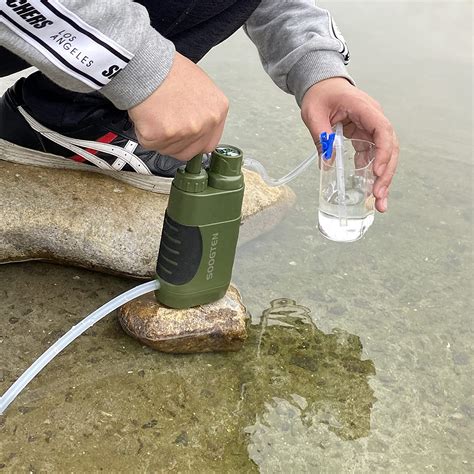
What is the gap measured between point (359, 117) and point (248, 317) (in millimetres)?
481

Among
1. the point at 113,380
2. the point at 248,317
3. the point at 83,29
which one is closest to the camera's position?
the point at 83,29

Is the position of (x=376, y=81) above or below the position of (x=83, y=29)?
below

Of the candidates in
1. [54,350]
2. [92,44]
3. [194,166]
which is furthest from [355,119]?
[54,350]

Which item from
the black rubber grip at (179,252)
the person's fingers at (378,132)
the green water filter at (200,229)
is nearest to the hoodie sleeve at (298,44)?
the person's fingers at (378,132)

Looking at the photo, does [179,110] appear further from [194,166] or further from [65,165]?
[65,165]

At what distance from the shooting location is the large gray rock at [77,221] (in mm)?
1570

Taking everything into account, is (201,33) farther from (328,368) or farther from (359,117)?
(328,368)

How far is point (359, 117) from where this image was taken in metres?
1.46

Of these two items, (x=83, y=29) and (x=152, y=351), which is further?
(x=152, y=351)

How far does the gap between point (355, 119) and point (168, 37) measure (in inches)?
16.8

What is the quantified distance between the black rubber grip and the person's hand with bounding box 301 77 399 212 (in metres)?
0.35

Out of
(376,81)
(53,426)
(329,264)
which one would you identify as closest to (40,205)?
(53,426)

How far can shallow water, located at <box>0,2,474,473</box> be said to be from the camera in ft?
3.97

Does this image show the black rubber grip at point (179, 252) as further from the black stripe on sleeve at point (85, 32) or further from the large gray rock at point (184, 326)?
the black stripe on sleeve at point (85, 32)
